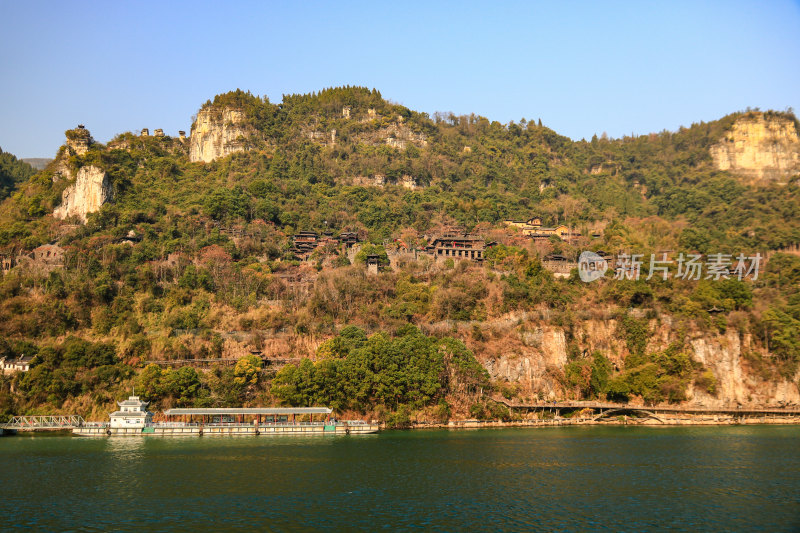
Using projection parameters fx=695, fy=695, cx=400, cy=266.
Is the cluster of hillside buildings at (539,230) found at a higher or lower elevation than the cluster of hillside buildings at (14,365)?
higher

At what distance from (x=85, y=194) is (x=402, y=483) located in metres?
54.8

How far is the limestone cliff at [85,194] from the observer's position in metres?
69.9

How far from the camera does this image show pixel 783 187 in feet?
298

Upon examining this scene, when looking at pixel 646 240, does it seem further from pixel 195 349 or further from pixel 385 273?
pixel 195 349

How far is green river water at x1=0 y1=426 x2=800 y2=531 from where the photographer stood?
79.4 ft

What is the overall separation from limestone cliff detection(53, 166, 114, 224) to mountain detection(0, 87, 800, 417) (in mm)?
145

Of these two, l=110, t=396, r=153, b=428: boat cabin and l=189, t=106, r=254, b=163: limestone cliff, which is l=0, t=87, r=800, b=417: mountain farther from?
l=110, t=396, r=153, b=428: boat cabin

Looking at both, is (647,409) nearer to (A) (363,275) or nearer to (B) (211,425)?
(A) (363,275)

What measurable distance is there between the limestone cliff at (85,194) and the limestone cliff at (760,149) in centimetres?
8567

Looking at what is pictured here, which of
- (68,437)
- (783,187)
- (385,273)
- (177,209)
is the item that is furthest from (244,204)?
(783,187)

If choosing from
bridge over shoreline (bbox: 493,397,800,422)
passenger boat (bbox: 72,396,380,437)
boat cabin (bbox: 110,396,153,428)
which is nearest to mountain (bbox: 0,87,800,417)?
bridge over shoreline (bbox: 493,397,800,422)

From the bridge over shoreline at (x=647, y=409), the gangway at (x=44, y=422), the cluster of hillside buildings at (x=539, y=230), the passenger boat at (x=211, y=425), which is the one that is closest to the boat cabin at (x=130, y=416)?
the passenger boat at (x=211, y=425)

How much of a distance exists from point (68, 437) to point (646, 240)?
57.2 metres

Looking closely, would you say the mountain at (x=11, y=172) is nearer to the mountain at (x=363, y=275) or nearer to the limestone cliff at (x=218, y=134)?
the mountain at (x=363, y=275)
